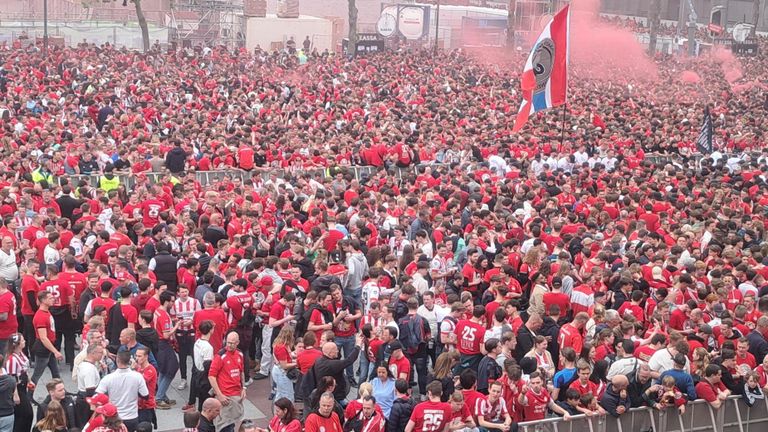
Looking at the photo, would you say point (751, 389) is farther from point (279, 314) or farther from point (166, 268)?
point (166, 268)

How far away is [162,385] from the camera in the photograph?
13.6m

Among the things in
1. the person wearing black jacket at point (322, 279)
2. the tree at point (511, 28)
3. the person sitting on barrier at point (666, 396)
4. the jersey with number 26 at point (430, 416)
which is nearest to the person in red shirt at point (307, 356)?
the jersey with number 26 at point (430, 416)

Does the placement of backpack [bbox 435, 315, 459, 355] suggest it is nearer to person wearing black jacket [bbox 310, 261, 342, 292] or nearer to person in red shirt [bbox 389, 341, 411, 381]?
person in red shirt [bbox 389, 341, 411, 381]

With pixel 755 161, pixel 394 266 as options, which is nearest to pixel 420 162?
pixel 755 161

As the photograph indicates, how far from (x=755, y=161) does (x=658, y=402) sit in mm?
17434

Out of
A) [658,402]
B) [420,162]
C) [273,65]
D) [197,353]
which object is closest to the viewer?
[658,402]

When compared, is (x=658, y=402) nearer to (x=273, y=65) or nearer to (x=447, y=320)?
(x=447, y=320)

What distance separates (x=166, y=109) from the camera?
31.2 metres

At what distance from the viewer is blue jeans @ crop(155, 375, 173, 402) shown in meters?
13.5

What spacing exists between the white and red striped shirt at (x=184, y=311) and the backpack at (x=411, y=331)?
94.7 inches

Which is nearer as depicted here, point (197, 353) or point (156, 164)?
point (197, 353)

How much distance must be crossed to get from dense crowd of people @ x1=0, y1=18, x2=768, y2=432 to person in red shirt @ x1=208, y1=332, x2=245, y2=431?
0.02 metres

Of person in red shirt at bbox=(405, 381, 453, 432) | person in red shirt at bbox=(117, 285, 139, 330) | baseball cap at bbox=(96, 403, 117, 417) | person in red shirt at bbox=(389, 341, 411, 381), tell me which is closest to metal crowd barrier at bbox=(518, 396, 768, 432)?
person in red shirt at bbox=(405, 381, 453, 432)

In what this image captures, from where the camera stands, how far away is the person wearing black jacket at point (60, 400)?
415 inches
